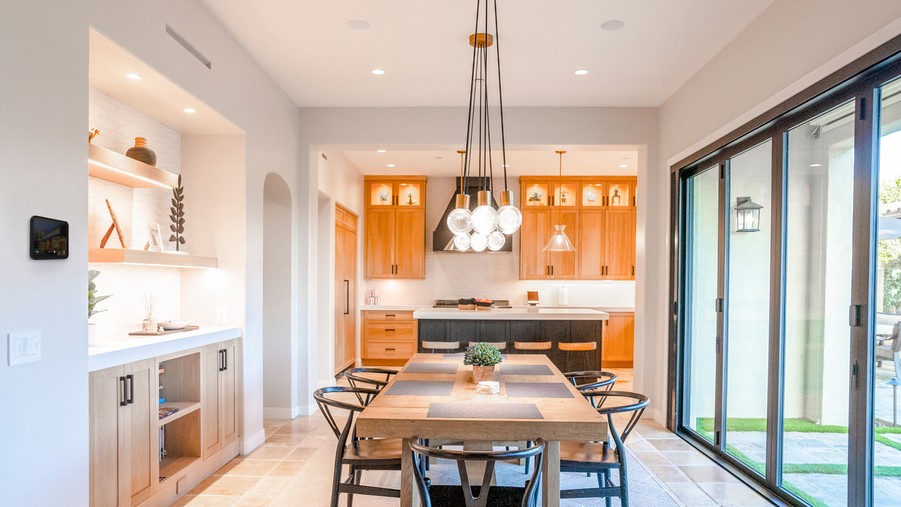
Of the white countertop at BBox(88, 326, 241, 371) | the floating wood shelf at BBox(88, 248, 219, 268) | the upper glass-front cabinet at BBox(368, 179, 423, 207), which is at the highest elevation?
the upper glass-front cabinet at BBox(368, 179, 423, 207)

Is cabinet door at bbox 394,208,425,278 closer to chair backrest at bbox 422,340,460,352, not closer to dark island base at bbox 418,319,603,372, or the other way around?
dark island base at bbox 418,319,603,372

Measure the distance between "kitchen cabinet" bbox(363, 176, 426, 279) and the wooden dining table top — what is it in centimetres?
546

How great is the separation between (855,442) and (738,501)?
897mm

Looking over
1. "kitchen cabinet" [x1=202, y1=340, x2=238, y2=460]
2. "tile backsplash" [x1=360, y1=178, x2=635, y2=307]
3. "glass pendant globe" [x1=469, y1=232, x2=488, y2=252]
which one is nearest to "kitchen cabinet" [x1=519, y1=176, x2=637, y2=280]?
"tile backsplash" [x1=360, y1=178, x2=635, y2=307]

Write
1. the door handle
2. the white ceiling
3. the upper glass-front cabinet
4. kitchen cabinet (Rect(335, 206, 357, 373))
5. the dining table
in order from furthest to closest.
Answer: the upper glass-front cabinet → the door handle → kitchen cabinet (Rect(335, 206, 357, 373)) → the white ceiling → the dining table

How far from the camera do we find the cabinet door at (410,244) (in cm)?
862

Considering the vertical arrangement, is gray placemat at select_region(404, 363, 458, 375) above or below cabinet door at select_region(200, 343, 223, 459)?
above

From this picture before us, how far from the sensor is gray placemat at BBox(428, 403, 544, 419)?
2.36m

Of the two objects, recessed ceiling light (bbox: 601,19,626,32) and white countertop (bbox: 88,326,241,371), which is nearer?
white countertop (bbox: 88,326,241,371)

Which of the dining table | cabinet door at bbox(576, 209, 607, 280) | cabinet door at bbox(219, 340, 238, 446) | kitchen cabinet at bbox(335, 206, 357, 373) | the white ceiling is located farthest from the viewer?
cabinet door at bbox(576, 209, 607, 280)

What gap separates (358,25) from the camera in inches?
144

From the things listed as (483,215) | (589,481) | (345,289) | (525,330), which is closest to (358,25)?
(483,215)

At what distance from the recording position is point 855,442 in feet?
8.53

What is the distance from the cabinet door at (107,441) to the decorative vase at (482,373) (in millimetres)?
1725
